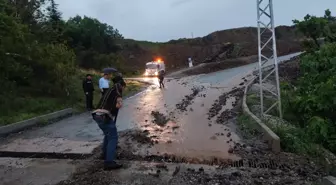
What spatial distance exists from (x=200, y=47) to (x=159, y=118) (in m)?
54.9

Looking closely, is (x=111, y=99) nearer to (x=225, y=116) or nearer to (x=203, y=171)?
(x=203, y=171)

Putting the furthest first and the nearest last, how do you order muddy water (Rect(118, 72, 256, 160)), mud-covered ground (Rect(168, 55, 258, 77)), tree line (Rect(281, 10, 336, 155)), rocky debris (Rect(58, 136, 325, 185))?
mud-covered ground (Rect(168, 55, 258, 77)) → tree line (Rect(281, 10, 336, 155)) → muddy water (Rect(118, 72, 256, 160)) → rocky debris (Rect(58, 136, 325, 185))

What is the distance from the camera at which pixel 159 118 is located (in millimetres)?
13805

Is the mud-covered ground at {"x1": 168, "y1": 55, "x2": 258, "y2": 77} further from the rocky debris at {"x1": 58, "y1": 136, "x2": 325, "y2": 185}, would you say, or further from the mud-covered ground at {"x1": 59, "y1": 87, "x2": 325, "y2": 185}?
the rocky debris at {"x1": 58, "y1": 136, "x2": 325, "y2": 185}

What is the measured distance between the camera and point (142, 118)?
46.1ft

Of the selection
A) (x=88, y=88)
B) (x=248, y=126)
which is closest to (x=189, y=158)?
(x=248, y=126)

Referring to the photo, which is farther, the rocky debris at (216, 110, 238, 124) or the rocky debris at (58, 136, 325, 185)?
the rocky debris at (216, 110, 238, 124)

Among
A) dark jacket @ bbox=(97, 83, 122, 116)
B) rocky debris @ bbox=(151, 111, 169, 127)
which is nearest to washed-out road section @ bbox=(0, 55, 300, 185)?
rocky debris @ bbox=(151, 111, 169, 127)

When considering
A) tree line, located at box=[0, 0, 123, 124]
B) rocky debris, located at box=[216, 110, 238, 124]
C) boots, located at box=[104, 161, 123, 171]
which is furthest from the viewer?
tree line, located at box=[0, 0, 123, 124]

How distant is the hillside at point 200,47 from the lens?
59844mm

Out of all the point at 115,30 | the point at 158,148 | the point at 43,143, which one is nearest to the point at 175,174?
the point at 158,148

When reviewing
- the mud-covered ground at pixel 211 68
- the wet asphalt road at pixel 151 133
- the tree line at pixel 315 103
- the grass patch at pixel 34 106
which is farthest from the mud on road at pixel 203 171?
the mud-covered ground at pixel 211 68

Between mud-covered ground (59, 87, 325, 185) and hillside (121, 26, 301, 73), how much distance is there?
49205mm

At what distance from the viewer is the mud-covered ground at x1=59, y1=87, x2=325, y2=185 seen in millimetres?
6430
